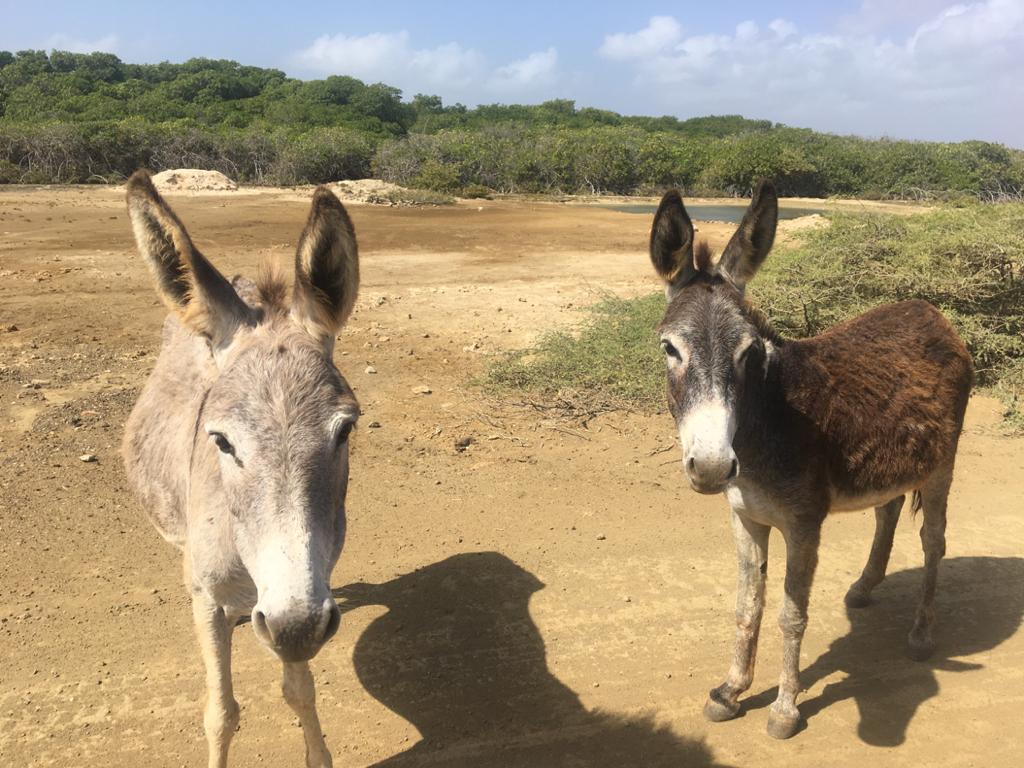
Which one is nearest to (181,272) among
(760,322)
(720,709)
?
(760,322)

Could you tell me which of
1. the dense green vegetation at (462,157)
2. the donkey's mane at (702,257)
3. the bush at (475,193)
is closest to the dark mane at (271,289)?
the donkey's mane at (702,257)

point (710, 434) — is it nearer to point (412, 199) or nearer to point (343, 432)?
point (343, 432)

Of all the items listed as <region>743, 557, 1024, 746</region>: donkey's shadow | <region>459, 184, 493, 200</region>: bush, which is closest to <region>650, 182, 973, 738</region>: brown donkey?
<region>743, 557, 1024, 746</region>: donkey's shadow

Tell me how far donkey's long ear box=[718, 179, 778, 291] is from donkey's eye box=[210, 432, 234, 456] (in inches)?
101

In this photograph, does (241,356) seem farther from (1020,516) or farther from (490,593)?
(1020,516)

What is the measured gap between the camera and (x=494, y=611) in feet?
15.6

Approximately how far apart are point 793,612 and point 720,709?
73cm

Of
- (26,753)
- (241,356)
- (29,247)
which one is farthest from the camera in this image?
(29,247)

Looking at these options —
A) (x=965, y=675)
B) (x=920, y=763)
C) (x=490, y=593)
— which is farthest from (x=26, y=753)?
(x=965, y=675)

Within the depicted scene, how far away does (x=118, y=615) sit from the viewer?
448 cm

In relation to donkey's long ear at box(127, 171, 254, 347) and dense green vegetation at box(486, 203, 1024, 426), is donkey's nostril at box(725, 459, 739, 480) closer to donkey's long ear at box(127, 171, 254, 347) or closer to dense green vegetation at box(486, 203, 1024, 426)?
donkey's long ear at box(127, 171, 254, 347)

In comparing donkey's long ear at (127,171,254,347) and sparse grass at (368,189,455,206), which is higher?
sparse grass at (368,189,455,206)

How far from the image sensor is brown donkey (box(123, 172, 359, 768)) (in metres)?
1.97

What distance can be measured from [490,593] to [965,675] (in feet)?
10.0
